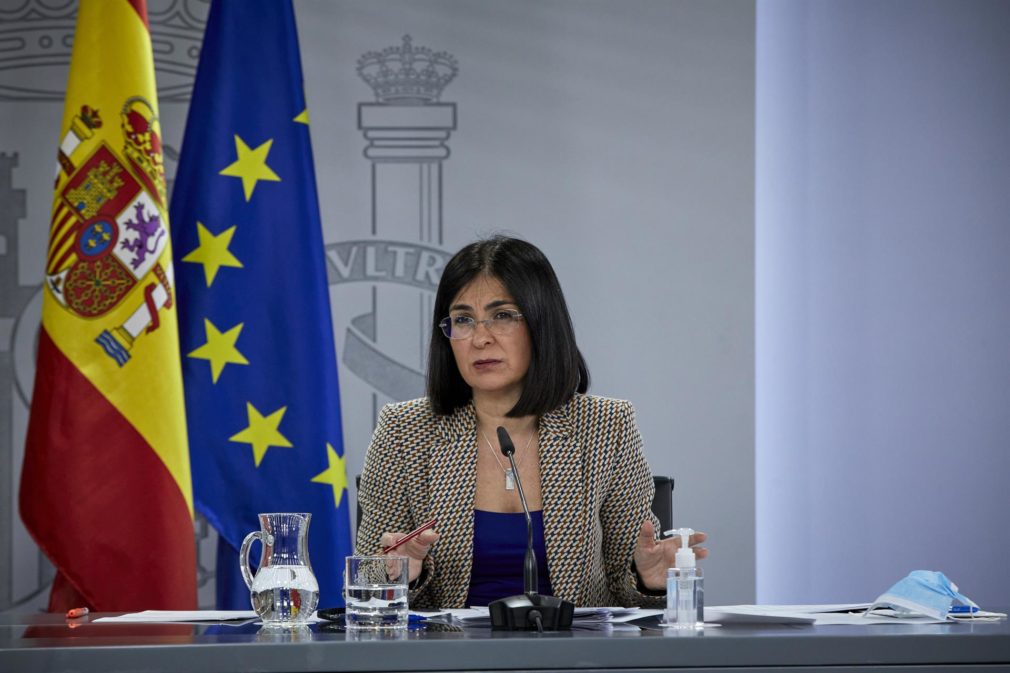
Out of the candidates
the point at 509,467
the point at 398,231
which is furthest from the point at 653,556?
the point at 398,231

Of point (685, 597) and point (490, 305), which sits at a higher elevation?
point (490, 305)

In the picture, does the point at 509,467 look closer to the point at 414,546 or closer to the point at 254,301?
the point at 414,546

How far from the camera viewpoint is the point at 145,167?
287 cm

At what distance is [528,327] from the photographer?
2.29 meters

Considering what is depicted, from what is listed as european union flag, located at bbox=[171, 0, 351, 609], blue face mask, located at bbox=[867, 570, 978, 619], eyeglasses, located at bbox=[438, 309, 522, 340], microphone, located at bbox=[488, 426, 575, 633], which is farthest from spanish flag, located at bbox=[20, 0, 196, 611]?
blue face mask, located at bbox=[867, 570, 978, 619]

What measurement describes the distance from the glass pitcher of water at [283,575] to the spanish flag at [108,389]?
4.36ft

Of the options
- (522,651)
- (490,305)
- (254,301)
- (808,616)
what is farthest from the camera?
(254,301)

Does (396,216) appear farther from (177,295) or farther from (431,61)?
(177,295)

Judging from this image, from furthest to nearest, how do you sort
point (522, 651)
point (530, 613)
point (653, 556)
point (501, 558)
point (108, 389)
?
point (108, 389)
point (501, 558)
point (653, 556)
point (530, 613)
point (522, 651)

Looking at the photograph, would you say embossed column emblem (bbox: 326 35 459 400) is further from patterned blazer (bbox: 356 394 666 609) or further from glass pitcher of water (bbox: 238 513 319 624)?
glass pitcher of water (bbox: 238 513 319 624)

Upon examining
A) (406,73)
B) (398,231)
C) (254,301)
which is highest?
(406,73)

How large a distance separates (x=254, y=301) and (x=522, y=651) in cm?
192

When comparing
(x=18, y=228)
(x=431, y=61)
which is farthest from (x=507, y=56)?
(x=18, y=228)

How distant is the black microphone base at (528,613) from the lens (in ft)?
4.86
